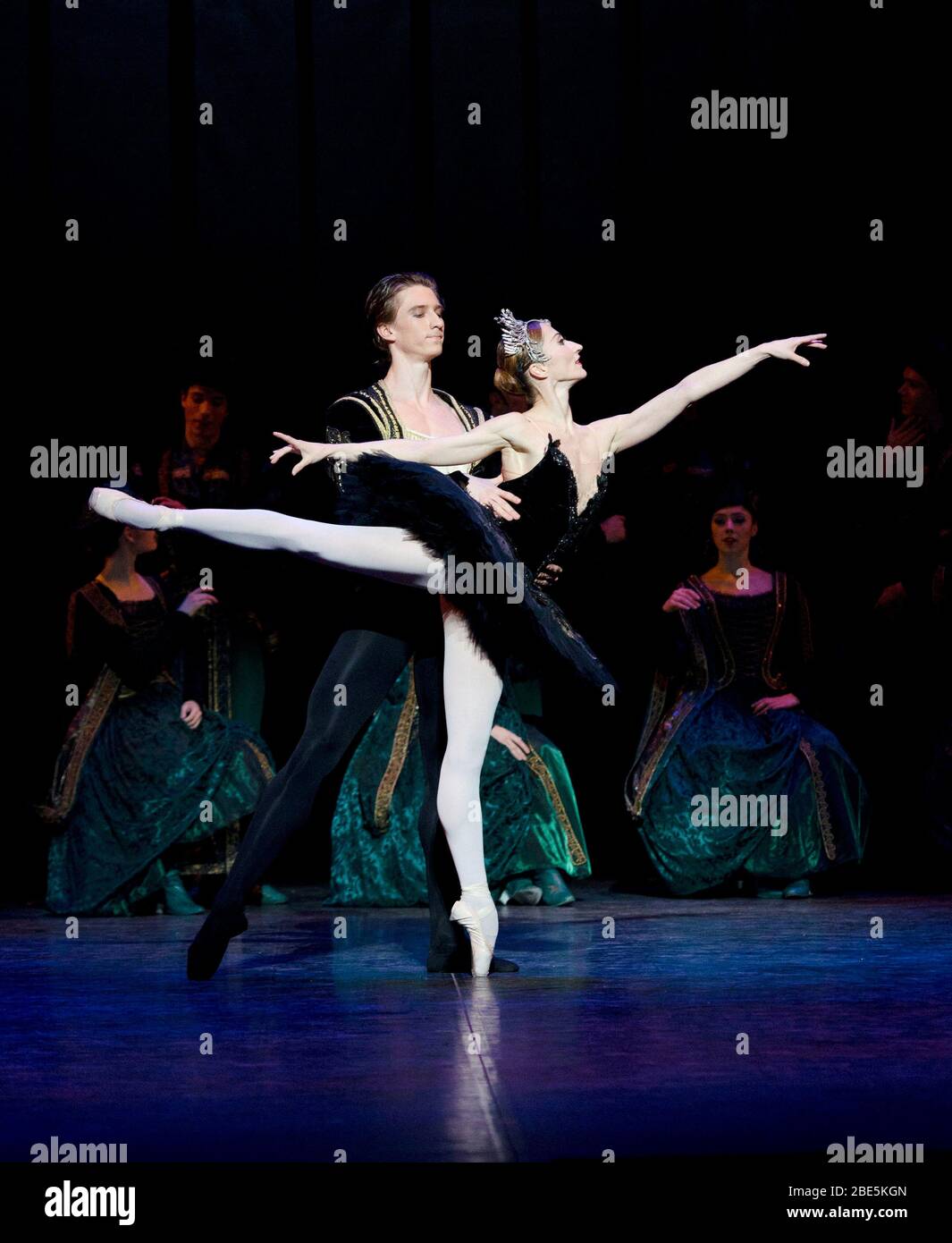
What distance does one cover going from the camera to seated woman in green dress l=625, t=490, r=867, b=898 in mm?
5344

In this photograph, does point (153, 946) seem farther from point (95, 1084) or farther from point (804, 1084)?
point (804, 1084)

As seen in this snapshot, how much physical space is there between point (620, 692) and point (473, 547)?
109 inches

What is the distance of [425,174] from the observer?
18.8 ft

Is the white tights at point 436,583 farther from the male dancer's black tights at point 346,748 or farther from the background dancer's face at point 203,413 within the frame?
the background dancer's face at point 203,413

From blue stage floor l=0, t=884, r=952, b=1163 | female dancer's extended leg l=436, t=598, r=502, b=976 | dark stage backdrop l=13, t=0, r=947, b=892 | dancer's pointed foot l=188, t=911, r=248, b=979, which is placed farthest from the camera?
dark stage backdrop l=13, t=0, r=947, b=892

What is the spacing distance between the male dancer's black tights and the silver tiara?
62cm

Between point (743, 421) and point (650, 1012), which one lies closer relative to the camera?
point (650, 1012)

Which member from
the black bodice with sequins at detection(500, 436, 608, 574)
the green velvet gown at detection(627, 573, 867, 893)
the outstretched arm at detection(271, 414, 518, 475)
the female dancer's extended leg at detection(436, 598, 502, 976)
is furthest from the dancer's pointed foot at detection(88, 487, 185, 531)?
the green velvet gown at detection(627, 573, 867, 893)

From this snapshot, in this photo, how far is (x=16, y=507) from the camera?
589 cm

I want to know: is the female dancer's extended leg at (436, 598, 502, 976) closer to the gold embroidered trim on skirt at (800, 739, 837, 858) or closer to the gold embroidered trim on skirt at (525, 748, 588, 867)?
the gold embroidered trim on skirt at (525, 748, 588, 867)

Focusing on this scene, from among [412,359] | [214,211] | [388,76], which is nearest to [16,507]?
[214,211]

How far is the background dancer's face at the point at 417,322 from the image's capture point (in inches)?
160

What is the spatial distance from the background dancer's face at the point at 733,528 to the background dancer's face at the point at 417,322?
1856 mm

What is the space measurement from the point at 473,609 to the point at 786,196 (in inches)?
109
